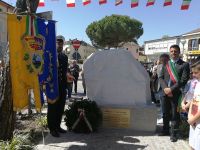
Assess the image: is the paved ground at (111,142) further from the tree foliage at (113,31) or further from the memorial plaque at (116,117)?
the tree foliage at (113,31)

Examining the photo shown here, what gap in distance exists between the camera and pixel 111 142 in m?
6.80

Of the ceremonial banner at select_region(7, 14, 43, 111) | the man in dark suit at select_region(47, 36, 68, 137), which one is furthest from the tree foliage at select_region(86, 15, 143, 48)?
the ceremonial banner at select_region(7, 14, 43, 111)

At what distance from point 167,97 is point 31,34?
311 cm

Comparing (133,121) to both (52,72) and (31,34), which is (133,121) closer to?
(52,72)

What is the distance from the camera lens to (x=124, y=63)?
8016mm

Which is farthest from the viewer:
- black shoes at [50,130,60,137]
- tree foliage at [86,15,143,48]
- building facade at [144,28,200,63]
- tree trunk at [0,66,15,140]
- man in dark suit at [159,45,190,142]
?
building facade at [144,28,200,63]

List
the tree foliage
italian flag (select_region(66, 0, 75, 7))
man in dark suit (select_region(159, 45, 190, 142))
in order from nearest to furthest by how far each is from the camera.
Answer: man in dark suit (select_region(159, 45, 190, 142)), italian flag (select_region(66, 0, 75, 7)), the tree foliage

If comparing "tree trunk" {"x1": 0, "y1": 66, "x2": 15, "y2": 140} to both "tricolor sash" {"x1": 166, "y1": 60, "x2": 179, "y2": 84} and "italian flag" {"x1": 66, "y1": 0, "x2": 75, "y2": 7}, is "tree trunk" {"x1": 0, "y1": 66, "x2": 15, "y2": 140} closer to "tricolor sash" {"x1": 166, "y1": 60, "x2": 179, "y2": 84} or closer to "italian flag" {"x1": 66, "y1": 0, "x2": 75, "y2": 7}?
"tricolor sash" {"x1": 166, "y1": 60, "x2": 179, "y2": 84}

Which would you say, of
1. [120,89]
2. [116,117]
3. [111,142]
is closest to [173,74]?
[120,89]

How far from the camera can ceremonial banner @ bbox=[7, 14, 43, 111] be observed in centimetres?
566

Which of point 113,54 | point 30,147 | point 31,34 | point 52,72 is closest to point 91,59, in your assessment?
point 113,54

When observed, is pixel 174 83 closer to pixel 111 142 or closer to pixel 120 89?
pixel 120 89

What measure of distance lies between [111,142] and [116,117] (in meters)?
1.12

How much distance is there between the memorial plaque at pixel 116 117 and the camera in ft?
25.6
